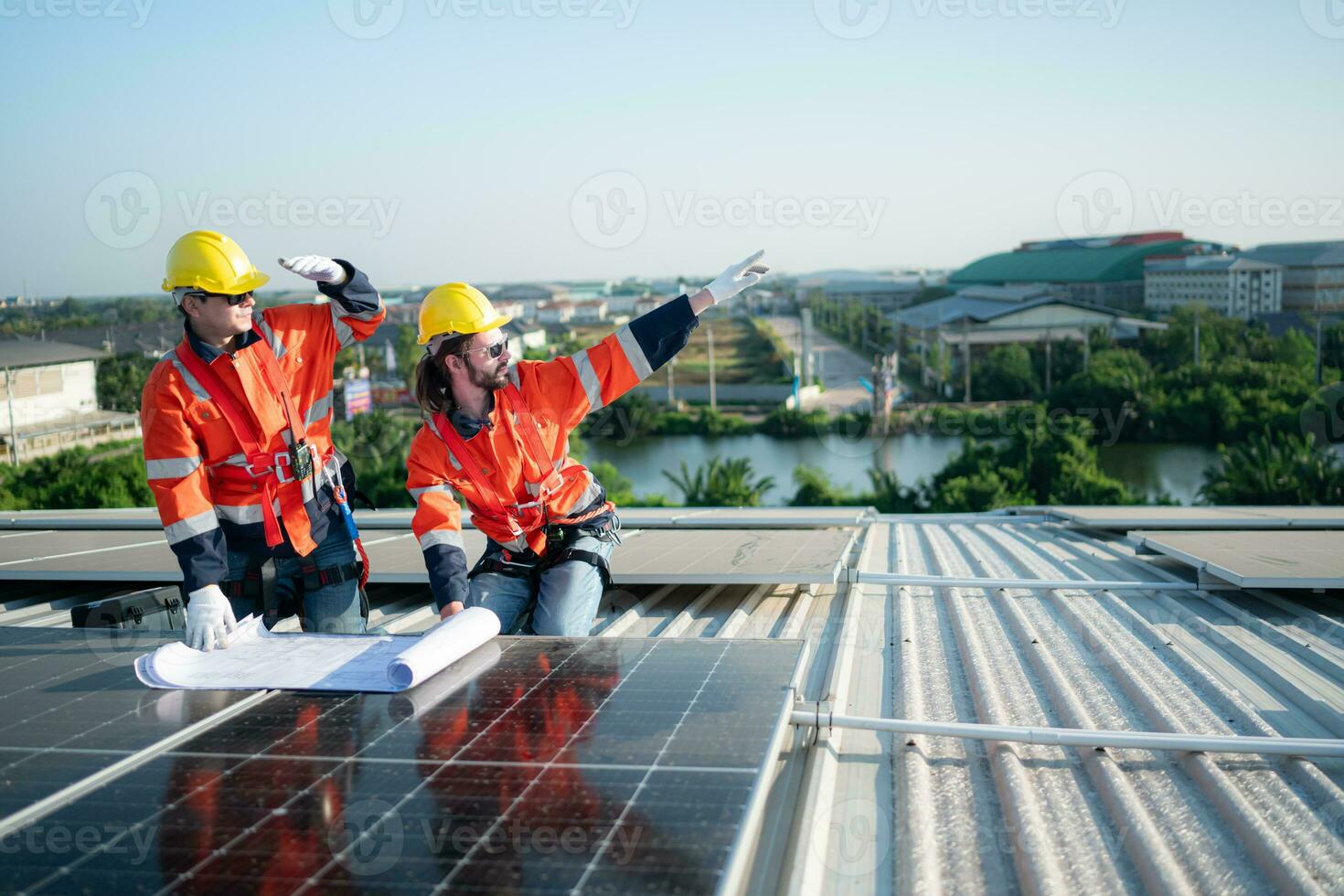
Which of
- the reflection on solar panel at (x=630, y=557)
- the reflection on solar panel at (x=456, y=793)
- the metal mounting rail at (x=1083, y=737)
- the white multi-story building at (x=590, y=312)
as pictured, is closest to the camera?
the reflection on solar panel at (x=456, y=793)

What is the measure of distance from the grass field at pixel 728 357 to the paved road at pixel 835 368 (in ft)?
12.4

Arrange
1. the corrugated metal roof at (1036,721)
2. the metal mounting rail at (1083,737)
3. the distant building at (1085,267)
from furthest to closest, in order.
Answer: the distant building at (1085,267), the metal mounting rail at (1083,737), the corrugated metal roof at (1036,721)

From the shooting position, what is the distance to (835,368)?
98250 millimetres

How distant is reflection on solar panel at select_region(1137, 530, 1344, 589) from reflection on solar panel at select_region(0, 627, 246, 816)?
189 inches

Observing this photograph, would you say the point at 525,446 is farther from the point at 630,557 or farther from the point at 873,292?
the point at 873,292

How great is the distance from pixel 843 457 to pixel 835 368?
128ft

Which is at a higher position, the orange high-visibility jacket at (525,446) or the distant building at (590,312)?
the distant building at (590,312)

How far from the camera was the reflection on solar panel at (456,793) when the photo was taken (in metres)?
2.13

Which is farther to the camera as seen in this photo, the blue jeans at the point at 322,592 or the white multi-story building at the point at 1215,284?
the white multi-story building at the point at 1215,284

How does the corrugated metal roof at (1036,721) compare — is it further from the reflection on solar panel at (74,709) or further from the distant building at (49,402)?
the distant building at (49,402)

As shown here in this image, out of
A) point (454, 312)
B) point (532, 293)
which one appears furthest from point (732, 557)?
point (532, 293)

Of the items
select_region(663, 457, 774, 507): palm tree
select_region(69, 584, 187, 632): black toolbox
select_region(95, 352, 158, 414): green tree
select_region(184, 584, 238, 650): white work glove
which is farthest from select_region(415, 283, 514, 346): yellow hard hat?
select_region(95, 352, 158, 414): green tree

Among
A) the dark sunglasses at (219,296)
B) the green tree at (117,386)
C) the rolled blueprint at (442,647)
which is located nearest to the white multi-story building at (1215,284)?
the green tree at (117,386)

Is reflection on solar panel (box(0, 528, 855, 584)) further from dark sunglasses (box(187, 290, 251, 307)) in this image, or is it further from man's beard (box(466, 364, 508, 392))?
dark sunglasses (box(187, 290, 251, 307))
